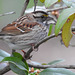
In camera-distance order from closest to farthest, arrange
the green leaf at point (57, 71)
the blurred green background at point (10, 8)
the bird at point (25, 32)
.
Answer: the green leaf at point (57, 71) < the bird at point (25, 32) < the blurred green background at point (10, 8)

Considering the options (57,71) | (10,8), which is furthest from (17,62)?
(10,8)

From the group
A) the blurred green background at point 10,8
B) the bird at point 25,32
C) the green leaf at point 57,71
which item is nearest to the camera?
the green leaf at point 57,71

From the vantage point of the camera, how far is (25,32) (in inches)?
53.9

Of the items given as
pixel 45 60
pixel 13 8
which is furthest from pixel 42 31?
pixel 45 60

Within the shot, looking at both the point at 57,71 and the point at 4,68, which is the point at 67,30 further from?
the point at 4,68

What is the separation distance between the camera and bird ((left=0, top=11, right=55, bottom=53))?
1.34 m

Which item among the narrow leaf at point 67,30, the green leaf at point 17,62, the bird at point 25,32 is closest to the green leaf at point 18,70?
the green leaf at point 17,62

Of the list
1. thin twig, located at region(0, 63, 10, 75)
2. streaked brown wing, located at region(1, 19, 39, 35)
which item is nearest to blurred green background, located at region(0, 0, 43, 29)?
streaked brown wing, located at region(1, 19, 39, 35)

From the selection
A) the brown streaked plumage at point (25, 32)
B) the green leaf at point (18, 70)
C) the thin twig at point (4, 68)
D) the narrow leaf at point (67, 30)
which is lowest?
the brown streaked plumage at point (25, 32)

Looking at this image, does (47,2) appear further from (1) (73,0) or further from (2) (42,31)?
(2) (42,31)

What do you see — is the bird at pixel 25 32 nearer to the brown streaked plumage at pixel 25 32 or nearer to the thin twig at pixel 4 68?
the brown streaked plumage at pixel 25 32

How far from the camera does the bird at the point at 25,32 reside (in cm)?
134

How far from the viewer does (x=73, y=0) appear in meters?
0.92

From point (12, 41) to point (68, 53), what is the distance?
2.07 metres
